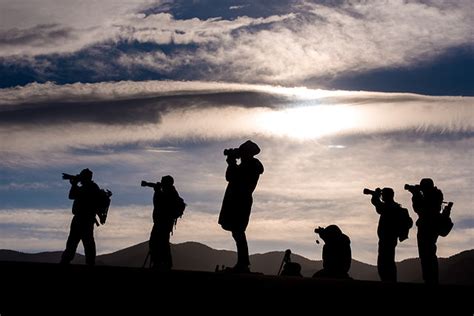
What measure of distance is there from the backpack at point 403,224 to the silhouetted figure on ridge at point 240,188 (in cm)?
335

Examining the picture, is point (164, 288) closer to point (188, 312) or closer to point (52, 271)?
point (188, 312)

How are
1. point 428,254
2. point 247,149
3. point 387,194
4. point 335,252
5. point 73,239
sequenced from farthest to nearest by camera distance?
1. point 73,239
2. point 387,194
3. point 335,252
4. point 428,254
5. point 247,149

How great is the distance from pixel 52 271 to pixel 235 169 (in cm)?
506

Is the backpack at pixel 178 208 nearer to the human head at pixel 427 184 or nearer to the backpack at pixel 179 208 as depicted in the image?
the backpack at pixel 179 208

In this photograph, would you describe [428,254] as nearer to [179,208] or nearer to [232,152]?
[232,152]

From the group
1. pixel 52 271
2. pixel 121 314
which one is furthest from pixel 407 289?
pixel 52 271

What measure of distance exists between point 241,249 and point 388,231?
11.8 ft

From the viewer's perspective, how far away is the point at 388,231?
1298cm

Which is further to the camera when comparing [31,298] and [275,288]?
[275,288]

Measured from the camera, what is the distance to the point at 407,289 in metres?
6.53

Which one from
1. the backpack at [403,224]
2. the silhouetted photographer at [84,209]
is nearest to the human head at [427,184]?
the backpack at [403,224]

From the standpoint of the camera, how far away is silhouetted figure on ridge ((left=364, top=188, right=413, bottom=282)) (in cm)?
1284

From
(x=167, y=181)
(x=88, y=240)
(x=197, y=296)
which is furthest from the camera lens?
(x=167, y=181)

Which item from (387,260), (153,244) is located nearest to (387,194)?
(387,260)
